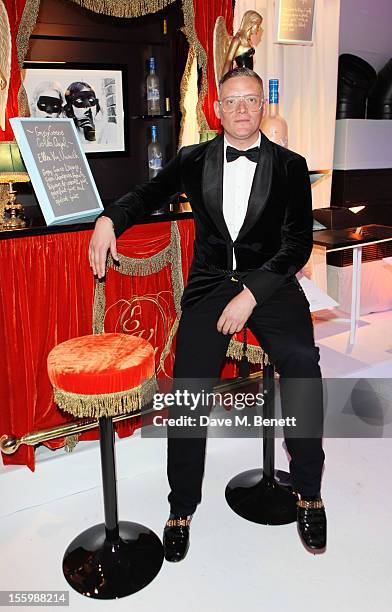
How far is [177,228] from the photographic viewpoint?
252cm

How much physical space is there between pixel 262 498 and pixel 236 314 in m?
0.86

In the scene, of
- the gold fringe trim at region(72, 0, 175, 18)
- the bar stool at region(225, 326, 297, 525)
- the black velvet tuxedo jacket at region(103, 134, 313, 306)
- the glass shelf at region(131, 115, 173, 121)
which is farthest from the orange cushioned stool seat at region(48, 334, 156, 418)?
the glass shelf at region(131, 115, 173, 121)

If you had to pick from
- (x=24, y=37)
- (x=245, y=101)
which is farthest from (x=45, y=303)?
(x=24, y=37)

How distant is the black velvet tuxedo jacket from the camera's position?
200cm

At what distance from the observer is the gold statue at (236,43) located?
9.37ft

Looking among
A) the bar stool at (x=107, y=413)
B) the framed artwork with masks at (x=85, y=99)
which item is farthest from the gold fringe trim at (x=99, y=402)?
the framed artwork with masks at (x=85, y=99)

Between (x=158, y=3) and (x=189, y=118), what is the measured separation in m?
0.60

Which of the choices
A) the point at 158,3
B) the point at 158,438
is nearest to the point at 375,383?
the point at 158,438

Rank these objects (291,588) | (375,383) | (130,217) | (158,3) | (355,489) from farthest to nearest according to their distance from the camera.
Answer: (375,383)
(158,3)
(355,489)
(130,217)
(291,588)

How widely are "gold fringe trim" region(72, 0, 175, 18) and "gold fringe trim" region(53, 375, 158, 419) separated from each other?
1.90 meters

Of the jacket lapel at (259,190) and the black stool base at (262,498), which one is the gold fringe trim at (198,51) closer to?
the jacket lapel at (259,190)

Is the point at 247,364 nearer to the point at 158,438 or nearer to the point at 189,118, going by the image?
the point at 158,438

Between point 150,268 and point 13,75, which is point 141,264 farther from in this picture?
point 13,75

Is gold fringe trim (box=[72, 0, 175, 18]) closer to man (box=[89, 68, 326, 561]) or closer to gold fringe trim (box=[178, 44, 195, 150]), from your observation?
gold fringe trim (box=[178, 44, 195, 150])
